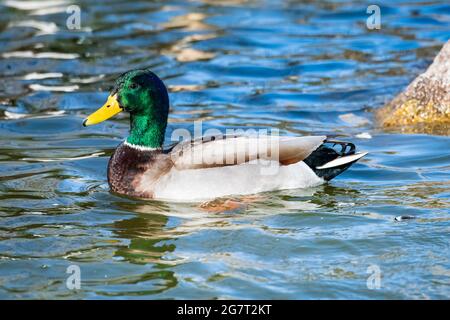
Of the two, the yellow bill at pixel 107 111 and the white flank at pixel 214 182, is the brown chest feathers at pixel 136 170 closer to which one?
the white flank at pixel 214 182

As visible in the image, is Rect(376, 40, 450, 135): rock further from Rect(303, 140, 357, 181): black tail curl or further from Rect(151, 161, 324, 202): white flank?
Rect(151, 161, 324, 202): white flank

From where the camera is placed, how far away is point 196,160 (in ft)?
27.0

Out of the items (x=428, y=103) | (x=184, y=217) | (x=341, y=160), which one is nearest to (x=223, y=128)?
(x=428, y=103)

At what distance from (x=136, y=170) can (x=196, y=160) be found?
0.65 meters

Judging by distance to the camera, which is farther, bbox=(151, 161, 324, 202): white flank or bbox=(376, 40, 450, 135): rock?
bbox=(376, 40, 450, 135): rock

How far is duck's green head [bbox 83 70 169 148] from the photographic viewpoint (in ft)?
28.1

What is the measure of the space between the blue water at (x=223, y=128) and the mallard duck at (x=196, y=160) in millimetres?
151

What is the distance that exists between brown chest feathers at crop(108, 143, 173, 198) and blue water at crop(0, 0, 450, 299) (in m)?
0.14

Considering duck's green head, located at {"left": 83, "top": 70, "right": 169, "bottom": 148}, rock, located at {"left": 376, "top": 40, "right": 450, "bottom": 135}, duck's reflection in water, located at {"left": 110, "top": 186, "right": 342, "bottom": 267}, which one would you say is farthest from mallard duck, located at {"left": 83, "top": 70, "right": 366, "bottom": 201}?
rock, located at {"left": 376, "top": 40, "right": 450, "bottom": 135}

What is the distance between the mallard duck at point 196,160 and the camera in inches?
324

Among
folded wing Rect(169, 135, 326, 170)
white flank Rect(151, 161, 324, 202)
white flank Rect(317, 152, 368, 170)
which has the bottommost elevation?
white flank Rect(151, 161, 324, 202)

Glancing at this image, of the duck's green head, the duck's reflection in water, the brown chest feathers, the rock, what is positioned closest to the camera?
the duck's reflection in water
